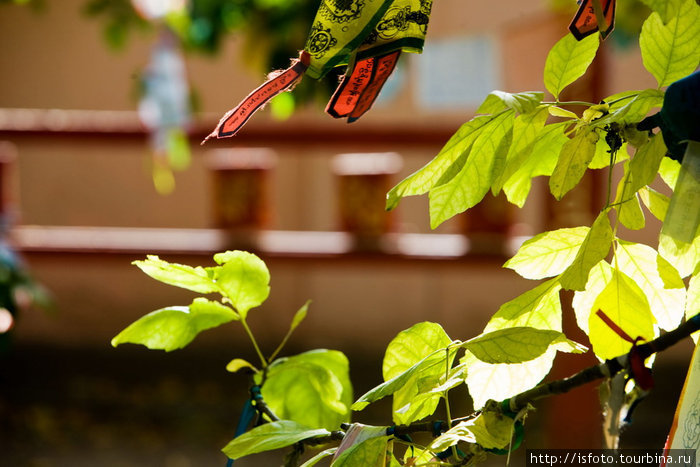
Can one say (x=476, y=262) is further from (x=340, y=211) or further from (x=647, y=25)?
(x=647, y=25)

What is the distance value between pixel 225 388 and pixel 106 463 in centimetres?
79

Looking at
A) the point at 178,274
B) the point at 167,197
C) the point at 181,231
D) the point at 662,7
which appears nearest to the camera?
the point at 662,7

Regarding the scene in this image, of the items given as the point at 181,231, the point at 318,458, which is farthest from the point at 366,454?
the point at 181,231

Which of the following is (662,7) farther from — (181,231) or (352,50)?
(181,231)

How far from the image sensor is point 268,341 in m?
3.74

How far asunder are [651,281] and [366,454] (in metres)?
0.12

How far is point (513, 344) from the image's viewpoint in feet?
0.86

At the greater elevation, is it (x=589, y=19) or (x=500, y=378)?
(x=589, y=19)

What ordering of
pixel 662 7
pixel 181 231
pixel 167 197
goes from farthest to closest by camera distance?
pixel 167 197, pixel 181 231, pixel 662 7

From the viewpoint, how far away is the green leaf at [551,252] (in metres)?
0.30

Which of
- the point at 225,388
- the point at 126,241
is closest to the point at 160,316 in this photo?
the point at 126,241

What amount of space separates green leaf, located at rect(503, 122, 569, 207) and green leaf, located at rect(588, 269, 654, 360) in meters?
0.05

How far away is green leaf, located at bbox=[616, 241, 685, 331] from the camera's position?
30 centimetres

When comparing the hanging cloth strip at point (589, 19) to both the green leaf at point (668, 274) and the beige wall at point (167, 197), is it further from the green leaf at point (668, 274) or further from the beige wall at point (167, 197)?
the beige wall at point (167, 197)
